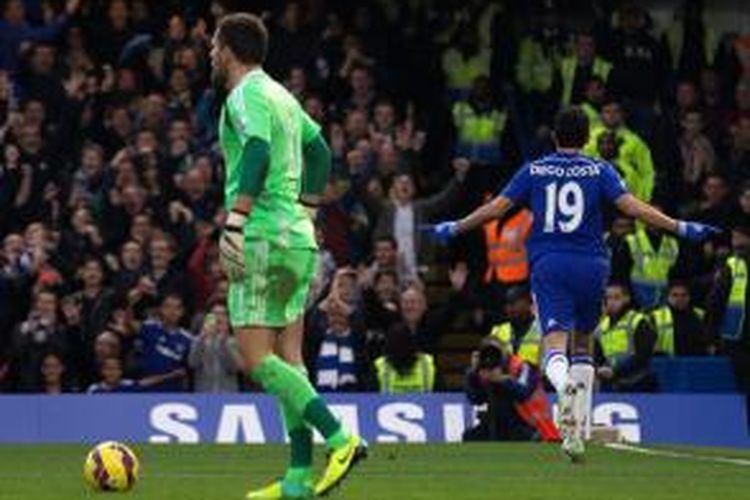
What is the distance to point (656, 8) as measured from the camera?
31906mm

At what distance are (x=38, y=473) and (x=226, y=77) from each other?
13.6 feet

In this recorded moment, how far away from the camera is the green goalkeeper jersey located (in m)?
13.0

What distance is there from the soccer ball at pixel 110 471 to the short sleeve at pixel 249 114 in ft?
7.67

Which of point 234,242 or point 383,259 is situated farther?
point 383,259

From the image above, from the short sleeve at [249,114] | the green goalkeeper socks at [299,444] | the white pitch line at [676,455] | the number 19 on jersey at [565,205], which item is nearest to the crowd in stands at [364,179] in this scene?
the white pitch line at [676,455]

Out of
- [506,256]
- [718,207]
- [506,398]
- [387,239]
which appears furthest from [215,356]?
[718,207]

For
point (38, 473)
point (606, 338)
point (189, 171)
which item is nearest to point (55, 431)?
point (189, 171)

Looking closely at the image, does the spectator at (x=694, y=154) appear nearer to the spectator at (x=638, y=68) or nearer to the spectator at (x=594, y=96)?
the spectator at (x=638, y=68)

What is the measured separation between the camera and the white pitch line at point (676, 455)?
1854 cm

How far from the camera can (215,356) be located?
24016mm

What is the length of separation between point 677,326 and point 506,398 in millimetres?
3103

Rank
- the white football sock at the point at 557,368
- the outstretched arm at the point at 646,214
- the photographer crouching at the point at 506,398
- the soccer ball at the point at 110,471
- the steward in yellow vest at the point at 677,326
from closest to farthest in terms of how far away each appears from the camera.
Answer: the soccer ball at the point at 110,471 → the outstretched arm at the point at 646,214 → the white football sock at the point at 557,368 → the photographer crouching at the point at 506,398 → the steward in yellow vest at the point at 677,326

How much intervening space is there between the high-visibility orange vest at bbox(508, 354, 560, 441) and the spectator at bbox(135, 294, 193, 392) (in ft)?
11.0

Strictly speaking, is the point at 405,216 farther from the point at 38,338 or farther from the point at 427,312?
the point at 38,338
